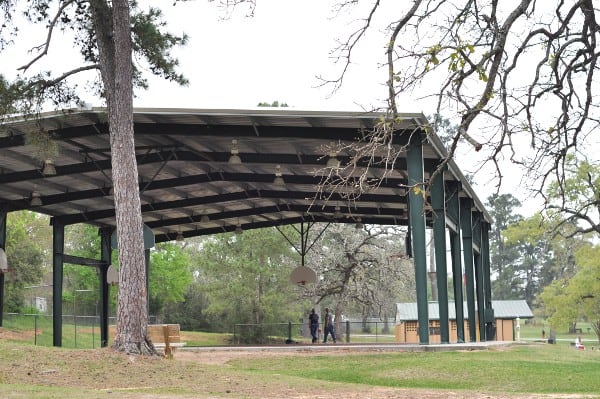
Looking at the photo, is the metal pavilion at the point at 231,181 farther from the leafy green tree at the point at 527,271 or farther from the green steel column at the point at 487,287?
the leafy green tree at the point at 527,271

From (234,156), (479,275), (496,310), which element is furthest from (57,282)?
(496,310)

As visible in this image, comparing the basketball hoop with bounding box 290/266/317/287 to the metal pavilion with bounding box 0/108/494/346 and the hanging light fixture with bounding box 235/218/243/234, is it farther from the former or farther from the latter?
the hanging light fixture with bounding box 235/218/243/234

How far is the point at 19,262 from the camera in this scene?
4491 centimetres

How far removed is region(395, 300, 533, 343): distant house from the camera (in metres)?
42.4

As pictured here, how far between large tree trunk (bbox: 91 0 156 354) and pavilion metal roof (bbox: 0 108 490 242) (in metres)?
2.92

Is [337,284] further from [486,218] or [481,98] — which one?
[481,98]


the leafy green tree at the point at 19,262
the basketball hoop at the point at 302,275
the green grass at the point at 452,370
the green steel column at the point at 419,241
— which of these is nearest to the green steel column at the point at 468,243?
the basketball hoop at the point at 302,275

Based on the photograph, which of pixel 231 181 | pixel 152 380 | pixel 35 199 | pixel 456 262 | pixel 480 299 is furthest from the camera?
pixel 480 299

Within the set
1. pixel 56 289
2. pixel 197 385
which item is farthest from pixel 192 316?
pixel 197 385

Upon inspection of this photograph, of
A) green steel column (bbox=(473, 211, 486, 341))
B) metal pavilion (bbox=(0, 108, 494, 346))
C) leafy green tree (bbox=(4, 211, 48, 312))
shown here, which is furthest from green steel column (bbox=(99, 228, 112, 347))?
green steel column (bbox=(473, 211, 486, 341))

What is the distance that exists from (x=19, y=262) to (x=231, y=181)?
20.4 m

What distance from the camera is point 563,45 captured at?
8.68 metres

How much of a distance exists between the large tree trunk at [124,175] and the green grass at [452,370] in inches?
99.4

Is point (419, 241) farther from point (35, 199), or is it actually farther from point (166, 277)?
point (166, 277)
